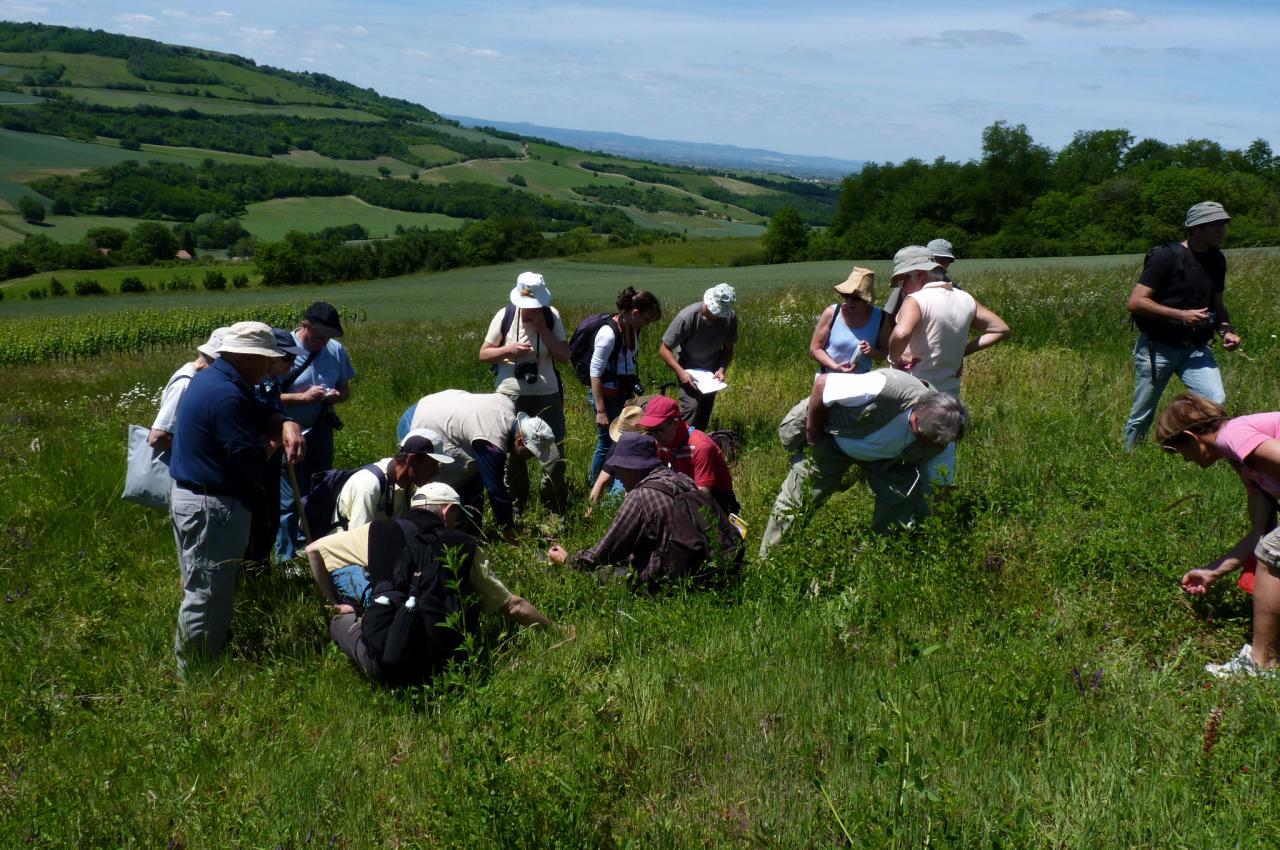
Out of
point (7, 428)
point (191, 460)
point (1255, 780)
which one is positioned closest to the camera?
point (1255, 780)

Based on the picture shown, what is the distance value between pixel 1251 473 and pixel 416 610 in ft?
12.3

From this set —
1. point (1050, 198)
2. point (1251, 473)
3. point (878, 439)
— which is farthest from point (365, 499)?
point (1050, 198)

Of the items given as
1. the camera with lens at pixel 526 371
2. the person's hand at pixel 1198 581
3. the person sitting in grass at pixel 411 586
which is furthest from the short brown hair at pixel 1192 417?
the camera with lens at pixel 526 371

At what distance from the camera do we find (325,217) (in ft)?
293

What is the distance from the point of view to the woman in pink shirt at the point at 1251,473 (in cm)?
385

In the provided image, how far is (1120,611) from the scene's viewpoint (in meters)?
4.43

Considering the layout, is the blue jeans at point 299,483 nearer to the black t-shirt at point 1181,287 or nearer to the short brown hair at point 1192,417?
the short brown hair at point 1192,417

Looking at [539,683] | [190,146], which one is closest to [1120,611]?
[539,683]

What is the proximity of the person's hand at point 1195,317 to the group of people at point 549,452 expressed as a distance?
0.05 feet

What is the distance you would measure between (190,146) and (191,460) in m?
132

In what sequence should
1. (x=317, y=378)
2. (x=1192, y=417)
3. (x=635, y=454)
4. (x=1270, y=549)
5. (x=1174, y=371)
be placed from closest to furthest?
(x=1270, y=549) < (x=1192, y=417) < (x=635, y=454) < (x=317, y=378) < (x=1174, y=371)

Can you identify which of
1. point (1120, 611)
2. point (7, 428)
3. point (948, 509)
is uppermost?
point (948, 509)

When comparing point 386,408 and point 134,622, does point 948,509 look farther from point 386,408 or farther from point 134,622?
point 386,408

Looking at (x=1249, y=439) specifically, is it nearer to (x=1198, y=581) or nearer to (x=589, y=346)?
(x=1198, y=581)
